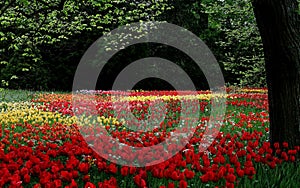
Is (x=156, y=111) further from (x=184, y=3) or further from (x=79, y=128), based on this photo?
(x=184, y=3)

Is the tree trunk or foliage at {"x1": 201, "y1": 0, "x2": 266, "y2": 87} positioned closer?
the tree trunk

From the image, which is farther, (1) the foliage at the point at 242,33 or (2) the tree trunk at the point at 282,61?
(1) the foliage at the point at 242,33

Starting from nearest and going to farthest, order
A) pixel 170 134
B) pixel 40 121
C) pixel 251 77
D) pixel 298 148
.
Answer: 1. pixel 298 148
2. pixel 170 134
3. pixel 40 121
4. pixel 251 77

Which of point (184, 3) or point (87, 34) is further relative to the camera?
point (184, 3)

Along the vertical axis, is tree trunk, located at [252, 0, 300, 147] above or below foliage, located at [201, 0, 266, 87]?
below

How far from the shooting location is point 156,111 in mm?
9469

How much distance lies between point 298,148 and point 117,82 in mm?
17306

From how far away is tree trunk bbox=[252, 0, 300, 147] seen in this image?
4562mm

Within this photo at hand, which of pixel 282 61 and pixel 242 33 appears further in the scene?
pixel 242 33

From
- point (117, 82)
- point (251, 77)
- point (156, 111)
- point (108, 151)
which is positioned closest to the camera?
point (108, 151)

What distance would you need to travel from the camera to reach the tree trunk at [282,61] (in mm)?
4562

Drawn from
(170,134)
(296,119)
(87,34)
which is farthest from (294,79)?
(87,34)

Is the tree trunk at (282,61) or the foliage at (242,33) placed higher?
the foliage at (242,33)

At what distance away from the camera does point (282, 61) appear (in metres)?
4.64
